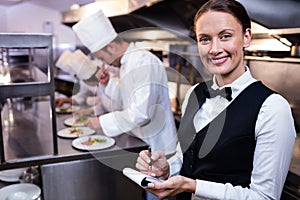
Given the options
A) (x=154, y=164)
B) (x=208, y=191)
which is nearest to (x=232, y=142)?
(x=208, y=191)

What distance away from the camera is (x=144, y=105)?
1.59m

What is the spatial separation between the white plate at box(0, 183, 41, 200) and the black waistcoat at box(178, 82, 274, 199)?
899mm

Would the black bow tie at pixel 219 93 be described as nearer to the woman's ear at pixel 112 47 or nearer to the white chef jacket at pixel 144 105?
the white chef jacket at pixel 144 105

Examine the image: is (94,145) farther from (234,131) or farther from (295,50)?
(295,50)

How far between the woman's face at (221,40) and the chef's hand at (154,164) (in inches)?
15.2

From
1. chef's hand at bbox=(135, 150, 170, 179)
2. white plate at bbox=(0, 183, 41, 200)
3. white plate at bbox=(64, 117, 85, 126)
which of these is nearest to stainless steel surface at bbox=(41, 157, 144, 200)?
white plate at bbox=(0, 183, 41, 200)

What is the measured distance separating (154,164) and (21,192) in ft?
2.70

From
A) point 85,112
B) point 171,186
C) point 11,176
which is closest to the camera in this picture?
point 171,186

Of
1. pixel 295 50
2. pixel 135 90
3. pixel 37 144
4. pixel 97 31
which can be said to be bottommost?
pixel 37 144

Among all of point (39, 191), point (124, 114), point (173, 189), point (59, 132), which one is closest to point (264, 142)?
point (173, 189)

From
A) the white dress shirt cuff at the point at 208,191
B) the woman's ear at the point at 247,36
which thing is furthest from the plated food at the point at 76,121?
the woman's ear at the point at 247,36

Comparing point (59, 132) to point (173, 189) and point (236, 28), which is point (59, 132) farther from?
point (236, 28)

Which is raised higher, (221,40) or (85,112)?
(221,40)

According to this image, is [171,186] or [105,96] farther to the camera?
[105,96]
